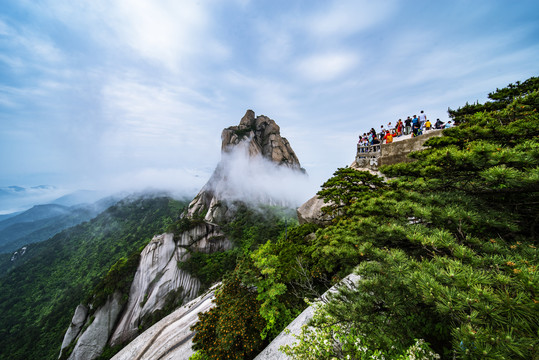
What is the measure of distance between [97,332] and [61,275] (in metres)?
42.1

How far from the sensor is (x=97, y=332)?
2173 centimetres

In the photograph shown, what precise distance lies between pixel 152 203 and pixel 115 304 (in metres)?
59.7

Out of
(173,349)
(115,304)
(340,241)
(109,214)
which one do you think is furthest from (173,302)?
(109,214)

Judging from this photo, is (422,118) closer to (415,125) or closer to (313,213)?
(415,125)

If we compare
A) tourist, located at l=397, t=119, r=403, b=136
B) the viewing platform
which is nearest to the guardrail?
the viewing platform

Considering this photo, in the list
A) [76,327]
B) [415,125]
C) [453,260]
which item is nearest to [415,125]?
[415,125]

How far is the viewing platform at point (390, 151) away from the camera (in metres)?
10.8

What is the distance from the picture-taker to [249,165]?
5659 cm

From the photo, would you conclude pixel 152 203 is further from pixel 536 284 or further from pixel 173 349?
pixel 536 284

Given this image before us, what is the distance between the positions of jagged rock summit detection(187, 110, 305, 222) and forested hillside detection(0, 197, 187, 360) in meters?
16.7

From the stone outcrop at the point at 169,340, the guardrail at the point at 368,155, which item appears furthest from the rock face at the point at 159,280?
the guardrail at the point at 368,155

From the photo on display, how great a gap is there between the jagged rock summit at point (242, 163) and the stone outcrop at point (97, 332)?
24264 mm

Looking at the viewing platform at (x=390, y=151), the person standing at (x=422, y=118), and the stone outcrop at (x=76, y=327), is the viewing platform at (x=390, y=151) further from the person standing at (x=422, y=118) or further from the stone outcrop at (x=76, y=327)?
the stone outcrop at (x=76, y=327)

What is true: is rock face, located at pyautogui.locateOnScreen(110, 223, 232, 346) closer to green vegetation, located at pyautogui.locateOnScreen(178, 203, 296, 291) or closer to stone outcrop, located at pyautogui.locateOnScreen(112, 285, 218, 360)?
green vegetation, located at pyautogui.locateOnScreen(178, 203, 296, 291)
